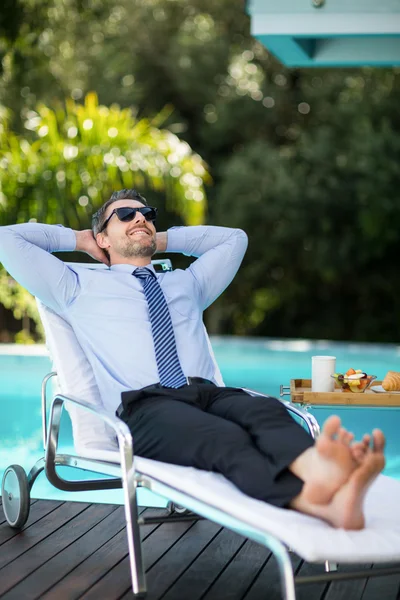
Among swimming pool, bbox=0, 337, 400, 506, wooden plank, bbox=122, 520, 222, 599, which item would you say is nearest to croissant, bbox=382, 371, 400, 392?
wooden plank, bbox=122, 520, 222, 599

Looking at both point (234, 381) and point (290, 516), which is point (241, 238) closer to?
point (290, 516)

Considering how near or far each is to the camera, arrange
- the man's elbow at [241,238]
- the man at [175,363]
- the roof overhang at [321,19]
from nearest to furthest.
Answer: the man at [175,363], the man's elbow at [241,238], the roof overhang at [321,19]

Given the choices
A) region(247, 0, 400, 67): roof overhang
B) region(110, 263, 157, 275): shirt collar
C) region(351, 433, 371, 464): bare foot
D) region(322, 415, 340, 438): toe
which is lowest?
region(351, 433, 371, 464): bare foot

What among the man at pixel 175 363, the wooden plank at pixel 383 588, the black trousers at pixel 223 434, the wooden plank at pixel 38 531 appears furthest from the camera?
the wooden plank at pixel 38 531

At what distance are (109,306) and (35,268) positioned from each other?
0.33m

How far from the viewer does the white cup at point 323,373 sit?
3.58 m

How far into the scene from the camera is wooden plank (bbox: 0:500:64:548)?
146 inches

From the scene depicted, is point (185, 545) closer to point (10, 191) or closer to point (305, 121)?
point (10, 191)

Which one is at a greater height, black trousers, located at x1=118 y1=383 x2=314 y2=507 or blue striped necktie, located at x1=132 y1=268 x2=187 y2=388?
blue striped necktie, located at x1=132 y1=268 x2=187 y2=388

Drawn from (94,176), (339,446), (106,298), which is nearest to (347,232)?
(94,176)

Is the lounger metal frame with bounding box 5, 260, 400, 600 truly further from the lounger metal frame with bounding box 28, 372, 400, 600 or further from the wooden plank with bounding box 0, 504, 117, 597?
the wooden plank with bounding box 0, 504, 117, 597

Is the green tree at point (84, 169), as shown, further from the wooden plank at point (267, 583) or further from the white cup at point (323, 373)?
the wooden plank at point (267, 583)

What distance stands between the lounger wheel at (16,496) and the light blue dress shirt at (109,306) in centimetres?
52

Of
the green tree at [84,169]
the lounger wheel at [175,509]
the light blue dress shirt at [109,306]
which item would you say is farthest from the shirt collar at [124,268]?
the green tree at [84,169]
